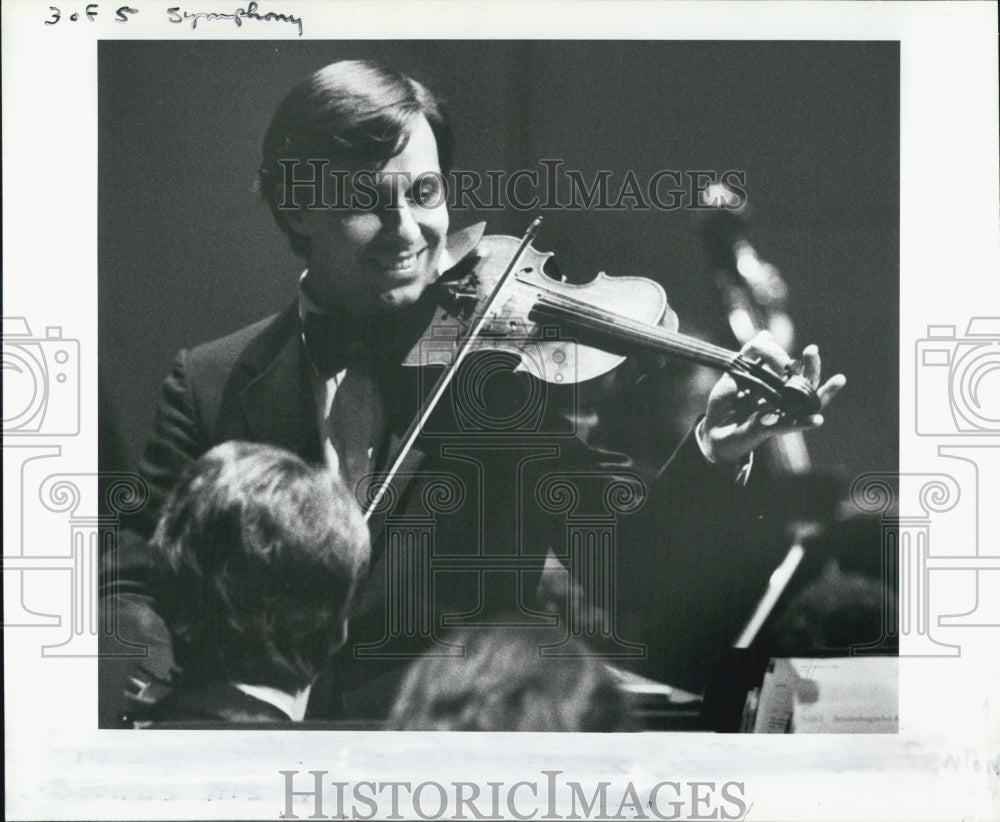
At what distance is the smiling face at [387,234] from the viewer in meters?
4.22

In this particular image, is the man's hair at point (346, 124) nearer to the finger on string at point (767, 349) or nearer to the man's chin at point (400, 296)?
the man's chin at point (400, 296)

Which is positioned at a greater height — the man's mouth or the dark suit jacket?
the man's mouth

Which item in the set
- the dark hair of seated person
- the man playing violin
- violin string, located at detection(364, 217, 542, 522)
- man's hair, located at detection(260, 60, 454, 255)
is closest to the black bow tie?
the man playing violin

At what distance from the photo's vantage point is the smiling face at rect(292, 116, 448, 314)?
4219 mm

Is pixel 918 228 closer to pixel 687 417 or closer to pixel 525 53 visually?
pixel 687 417

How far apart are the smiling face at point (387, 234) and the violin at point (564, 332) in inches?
8.8

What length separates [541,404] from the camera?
4207 mm

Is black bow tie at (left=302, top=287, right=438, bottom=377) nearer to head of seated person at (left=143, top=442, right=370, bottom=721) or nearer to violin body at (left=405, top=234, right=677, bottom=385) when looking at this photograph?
violin body at (left=405, top=234, right=677, bottom=385)

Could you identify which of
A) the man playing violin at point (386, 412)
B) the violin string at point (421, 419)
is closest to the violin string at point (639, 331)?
the man playing violin at point (386, 412)

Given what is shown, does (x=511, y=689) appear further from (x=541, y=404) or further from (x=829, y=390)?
(x=829, y=390)

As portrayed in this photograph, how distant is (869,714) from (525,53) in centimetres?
284

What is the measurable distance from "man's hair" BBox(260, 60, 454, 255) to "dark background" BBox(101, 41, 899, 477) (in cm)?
5

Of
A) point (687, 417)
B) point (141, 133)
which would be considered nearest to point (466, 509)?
point (687, 417)

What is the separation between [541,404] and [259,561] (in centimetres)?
123
